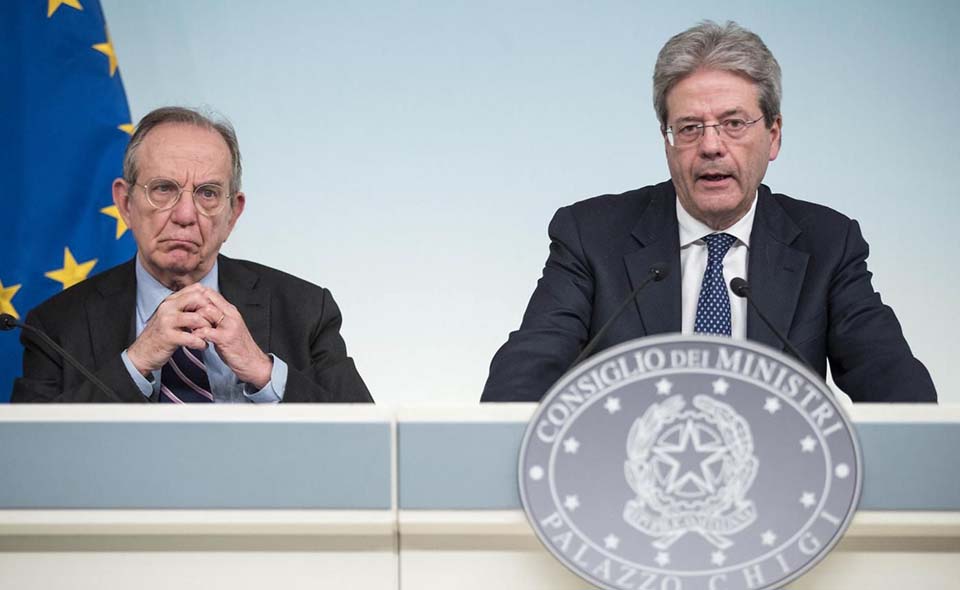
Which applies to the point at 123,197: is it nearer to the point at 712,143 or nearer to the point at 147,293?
the point at 147,293

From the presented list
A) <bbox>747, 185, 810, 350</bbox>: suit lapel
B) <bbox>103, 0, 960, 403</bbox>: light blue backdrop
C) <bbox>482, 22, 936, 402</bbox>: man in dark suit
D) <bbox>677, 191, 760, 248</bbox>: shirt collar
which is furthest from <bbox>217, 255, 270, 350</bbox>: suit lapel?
<bbox>103, 0, 960, 403</bbox>: light blue backdrop

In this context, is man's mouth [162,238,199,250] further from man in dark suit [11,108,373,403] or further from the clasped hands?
the clasped hands

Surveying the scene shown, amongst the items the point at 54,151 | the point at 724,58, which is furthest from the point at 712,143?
the point at 54,151

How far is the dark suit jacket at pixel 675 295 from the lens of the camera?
198cm

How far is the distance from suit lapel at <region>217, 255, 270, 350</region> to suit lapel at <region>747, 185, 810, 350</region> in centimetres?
92

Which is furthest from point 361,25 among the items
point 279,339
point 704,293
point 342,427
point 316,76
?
point 342,427

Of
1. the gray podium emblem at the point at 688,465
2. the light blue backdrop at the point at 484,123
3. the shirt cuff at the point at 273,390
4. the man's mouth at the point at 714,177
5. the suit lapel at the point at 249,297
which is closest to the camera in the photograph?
the gray podium emblem at the point at 688,465

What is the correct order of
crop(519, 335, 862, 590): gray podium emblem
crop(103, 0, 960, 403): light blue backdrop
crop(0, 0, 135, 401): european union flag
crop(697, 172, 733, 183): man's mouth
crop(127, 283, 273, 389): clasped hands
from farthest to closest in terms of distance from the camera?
crop(103, 0, 960, 403): light blue backdrop
crop(0, 0, 135, 401): european union flag
crop(697, 172, 733, 183): man's mouth
crop(127, 283, 273, 389): clasped hands
crop(519, 335, 862, 590): gray podium emblem

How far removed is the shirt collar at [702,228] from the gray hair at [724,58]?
0.60 feet

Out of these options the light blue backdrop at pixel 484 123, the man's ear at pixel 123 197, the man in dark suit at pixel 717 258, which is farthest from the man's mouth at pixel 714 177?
the light blue backdrop at pixel 484 123

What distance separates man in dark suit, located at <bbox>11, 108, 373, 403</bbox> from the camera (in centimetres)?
197

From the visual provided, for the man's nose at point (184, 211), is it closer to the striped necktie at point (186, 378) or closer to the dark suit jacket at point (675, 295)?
the striped necktie at point (186, 378)

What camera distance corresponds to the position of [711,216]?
2172mm

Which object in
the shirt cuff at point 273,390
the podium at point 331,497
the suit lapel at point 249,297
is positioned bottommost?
the podium at point 331,497
